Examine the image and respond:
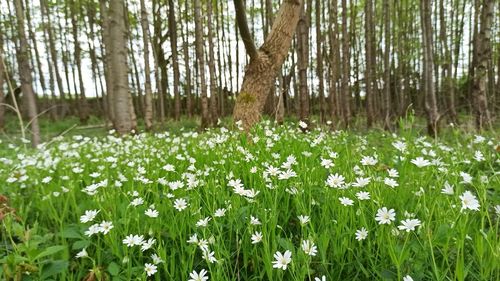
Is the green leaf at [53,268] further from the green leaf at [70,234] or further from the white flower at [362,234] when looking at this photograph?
the white flower at [362,234]

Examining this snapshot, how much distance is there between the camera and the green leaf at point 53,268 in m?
1.51

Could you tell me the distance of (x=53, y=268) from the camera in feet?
5.04

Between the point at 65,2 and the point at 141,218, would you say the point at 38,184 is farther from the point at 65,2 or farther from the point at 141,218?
the point at 65,2

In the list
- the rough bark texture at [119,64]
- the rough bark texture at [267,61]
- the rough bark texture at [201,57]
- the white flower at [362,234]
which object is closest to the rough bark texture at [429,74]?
the rough bark texture at [267,61]

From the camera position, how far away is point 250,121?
212 inches

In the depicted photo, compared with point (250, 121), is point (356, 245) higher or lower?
lower

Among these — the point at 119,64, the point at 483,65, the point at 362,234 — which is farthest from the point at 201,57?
the point at 362,234

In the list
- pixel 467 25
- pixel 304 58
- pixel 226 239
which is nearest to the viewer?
pixel 226 239

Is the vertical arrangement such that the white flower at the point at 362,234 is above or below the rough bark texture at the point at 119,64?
below

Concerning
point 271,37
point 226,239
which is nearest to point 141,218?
point 226,239

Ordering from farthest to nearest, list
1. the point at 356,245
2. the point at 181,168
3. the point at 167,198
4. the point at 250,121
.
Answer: the point at 250,121
the point at 181,168
the point at 167,198
the point at 356,245

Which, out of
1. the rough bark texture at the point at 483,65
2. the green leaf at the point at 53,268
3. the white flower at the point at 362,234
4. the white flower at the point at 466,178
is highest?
the rough bark texture at the point at 483,65

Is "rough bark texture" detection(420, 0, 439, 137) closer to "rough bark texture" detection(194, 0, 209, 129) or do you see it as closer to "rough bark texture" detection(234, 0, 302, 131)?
"rough bark texture" detection(234, 0, 302, 131)

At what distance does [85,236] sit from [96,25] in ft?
78.0
